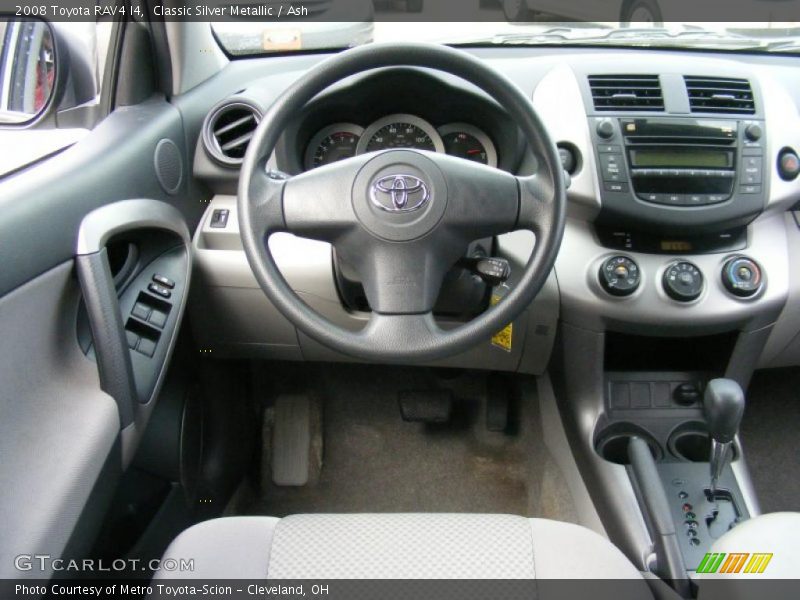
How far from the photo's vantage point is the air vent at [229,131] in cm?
166

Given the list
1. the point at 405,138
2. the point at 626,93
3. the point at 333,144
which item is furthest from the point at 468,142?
the point at 626,93

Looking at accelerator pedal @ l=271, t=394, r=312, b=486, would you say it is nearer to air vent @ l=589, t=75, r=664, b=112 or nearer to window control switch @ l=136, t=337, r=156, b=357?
window control switch @ l=136, t=337, r=156, b=357

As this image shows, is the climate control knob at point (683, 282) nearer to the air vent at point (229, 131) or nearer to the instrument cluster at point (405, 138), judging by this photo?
the instrument cluster at point (405, 138)

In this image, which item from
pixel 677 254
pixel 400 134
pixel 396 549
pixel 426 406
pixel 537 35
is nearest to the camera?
pixel 396 549

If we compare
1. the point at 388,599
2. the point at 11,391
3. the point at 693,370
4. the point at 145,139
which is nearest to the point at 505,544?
the point at 388,599

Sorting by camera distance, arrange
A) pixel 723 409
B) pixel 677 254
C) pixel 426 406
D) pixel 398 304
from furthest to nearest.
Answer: pixel 426 406 → pixel 677 254 → pixel 723 409 → pixel 398 304

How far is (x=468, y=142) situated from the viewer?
4.86 ft

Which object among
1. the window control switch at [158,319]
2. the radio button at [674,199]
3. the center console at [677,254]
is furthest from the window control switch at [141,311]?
the radio button at [674,199]

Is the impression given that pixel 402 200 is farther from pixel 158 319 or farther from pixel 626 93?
pixel 626 93

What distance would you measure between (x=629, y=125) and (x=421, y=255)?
664 mm

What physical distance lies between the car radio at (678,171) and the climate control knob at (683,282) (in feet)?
0.32

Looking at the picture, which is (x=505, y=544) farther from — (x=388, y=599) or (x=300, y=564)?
(x=300, y=564)

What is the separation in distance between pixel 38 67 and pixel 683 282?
1.50 m

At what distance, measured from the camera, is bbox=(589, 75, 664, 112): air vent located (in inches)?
61.2
